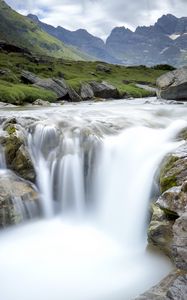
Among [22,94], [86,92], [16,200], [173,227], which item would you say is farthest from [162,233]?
[86,92]

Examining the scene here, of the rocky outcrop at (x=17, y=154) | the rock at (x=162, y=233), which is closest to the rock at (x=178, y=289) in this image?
the rock at (x=162, y=233)

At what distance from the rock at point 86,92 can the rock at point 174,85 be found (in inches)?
822

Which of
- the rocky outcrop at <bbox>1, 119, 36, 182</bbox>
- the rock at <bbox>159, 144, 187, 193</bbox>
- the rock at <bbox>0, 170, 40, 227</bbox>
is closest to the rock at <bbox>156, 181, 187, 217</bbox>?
the rock at <bbox>159, 144, 187, 193</bbox>

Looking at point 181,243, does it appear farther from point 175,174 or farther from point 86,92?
point 86,92

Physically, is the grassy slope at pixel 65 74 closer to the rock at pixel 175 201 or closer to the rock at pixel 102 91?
the rock at pixel 102 91

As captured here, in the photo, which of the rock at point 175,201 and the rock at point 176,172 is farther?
the rock at point 176,172

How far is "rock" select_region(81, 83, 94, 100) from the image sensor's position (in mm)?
74688

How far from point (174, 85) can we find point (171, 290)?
44.6 m

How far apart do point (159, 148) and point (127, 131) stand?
13.5 feet

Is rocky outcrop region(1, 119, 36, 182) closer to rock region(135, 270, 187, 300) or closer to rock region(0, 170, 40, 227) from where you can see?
rock region(0, 170, 40, 227)

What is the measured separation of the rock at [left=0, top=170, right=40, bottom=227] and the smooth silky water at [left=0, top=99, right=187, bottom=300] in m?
0.46

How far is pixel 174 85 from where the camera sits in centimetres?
5284

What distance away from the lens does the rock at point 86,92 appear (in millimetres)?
74688

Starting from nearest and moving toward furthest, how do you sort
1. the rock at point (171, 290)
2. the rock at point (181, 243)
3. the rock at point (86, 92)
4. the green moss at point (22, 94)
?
1. the rock at point (171, 290)
2. the rock at point (181, 243)
3. the green moss at point (22, 94)
4. the rock at point (86, 92)
